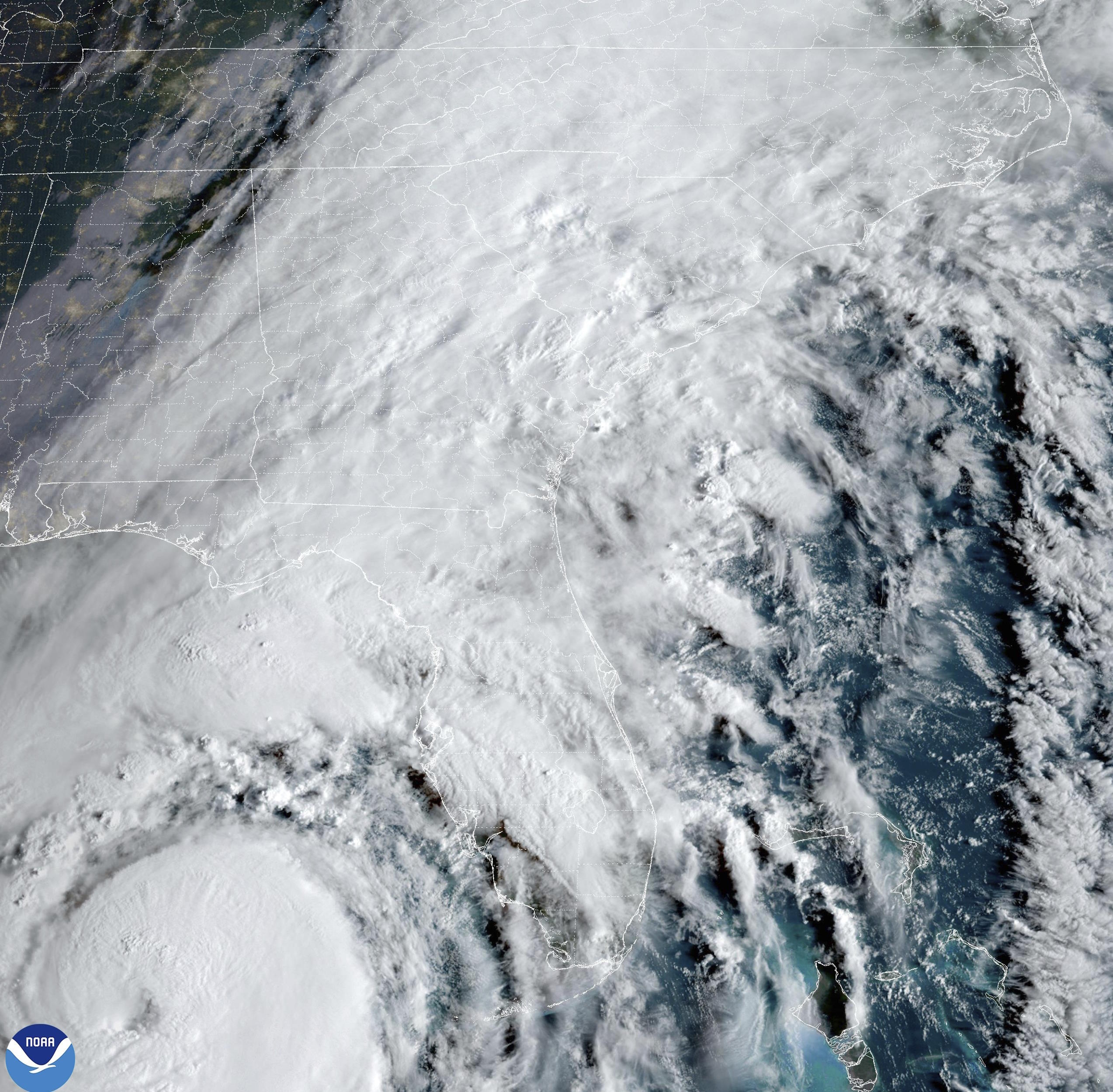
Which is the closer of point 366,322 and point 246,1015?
point 246,1015

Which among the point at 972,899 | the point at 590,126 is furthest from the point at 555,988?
the point at 590,126

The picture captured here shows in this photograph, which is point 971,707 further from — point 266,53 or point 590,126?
point 266,53
